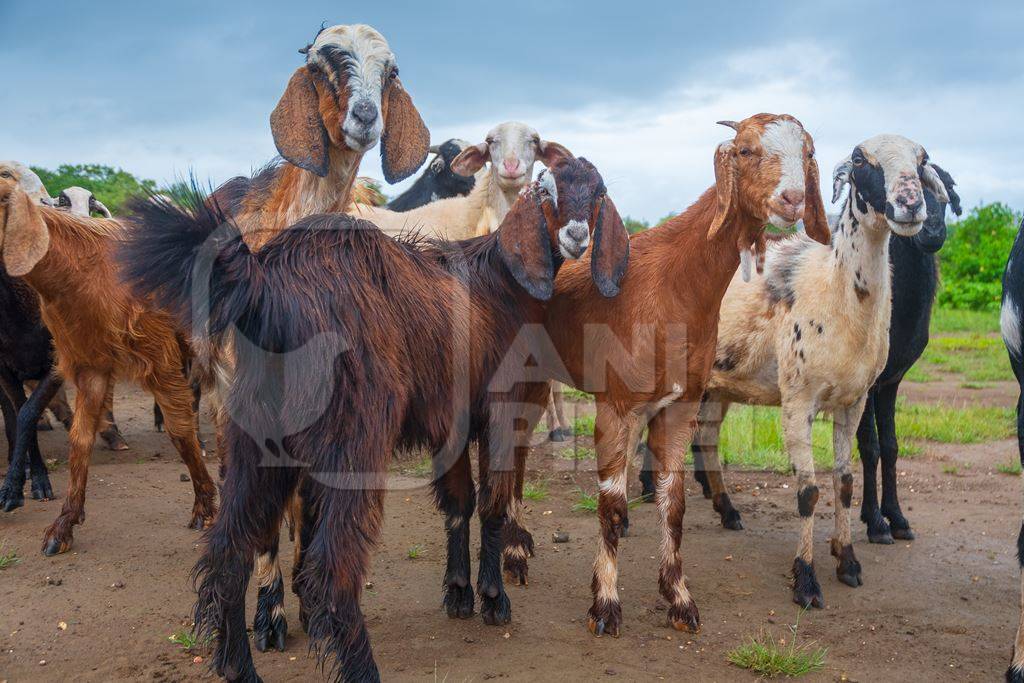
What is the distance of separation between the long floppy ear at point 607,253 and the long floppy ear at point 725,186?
1.65 ft

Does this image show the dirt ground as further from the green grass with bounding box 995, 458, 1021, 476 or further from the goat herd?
the green grass with bounding box 995, 458, 1021, 476

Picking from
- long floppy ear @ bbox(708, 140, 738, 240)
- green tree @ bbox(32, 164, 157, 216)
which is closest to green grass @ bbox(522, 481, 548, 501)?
long floppy ear @ bbox(708, 140, 738, 240)

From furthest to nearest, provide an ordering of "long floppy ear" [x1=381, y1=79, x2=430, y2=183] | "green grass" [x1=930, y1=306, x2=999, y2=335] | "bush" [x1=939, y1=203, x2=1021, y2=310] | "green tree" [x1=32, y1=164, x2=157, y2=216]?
1. "bush" [x1=939, y1=203, x2=1021, y2=310]
2. "green grass" [x1=930, y1=306, x2=999, y2=335]
3. "green tree" [x1=32, y1=164, x2=157, y2=216]
4. "long floppy ear" [x1=381, y1=79, x2=430, y2=183]

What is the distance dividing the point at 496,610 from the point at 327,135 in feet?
8.59

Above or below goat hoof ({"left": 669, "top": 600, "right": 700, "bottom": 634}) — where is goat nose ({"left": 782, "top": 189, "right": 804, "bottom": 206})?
above

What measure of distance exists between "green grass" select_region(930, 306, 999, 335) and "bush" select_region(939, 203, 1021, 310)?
1.68 ft

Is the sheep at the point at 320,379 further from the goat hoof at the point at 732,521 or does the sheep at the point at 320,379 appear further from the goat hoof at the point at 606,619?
the goat hoof at the point at 732,521

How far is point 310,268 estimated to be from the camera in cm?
362

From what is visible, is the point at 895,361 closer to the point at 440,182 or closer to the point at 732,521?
the point at 732,521

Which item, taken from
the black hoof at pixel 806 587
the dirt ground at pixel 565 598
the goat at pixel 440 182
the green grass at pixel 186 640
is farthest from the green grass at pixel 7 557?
the goat at pixel 440 182

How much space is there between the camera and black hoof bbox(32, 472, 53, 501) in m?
6.62

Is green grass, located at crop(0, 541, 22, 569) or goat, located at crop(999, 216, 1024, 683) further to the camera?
green grass, located at crop(0, 541, 22, 569)

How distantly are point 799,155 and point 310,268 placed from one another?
2531 millimetres

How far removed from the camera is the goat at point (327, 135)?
4355 millimetres
